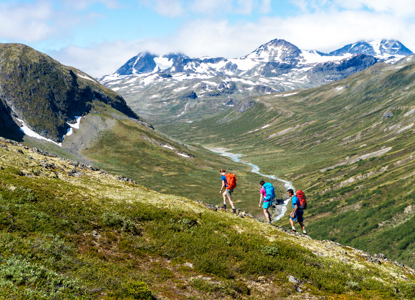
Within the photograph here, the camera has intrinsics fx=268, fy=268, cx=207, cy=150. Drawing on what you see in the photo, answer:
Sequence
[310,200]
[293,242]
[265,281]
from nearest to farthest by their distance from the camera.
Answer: [265,281] → [293,242] → [310,200]

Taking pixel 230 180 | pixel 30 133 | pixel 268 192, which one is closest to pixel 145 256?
pixel 230 180

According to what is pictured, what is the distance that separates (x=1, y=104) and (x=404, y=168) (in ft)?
841

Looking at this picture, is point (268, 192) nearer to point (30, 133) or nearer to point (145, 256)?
point (145, 256)

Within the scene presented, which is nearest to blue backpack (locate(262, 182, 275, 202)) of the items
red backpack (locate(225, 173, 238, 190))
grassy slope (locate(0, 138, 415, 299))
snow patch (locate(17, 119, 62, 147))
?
red backpack (locate(225, 173, 238, 190))

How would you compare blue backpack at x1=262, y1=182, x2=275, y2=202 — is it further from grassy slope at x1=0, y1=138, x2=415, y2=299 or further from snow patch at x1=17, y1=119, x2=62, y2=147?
snow patch at x1=17, y1=119, x2=62, y2=147

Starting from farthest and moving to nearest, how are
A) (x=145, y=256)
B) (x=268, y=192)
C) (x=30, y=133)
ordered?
(x=30, y=133) → (x=268, y=192) → (x=145, y=256)

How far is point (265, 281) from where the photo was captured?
18.3 m

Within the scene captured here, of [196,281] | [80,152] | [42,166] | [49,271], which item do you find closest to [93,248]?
[49,271]

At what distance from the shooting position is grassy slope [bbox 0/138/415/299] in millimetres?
13422

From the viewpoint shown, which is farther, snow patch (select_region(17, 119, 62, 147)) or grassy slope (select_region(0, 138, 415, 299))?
snow patch (select_region(17, 119, 62, 147))

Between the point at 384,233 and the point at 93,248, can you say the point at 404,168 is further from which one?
the point at 93,248

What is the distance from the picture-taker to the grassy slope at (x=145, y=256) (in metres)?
13.4

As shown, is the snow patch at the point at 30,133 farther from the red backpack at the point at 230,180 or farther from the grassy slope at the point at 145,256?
the red backpack at the point at 230,180

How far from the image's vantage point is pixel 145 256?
18.8 metres
